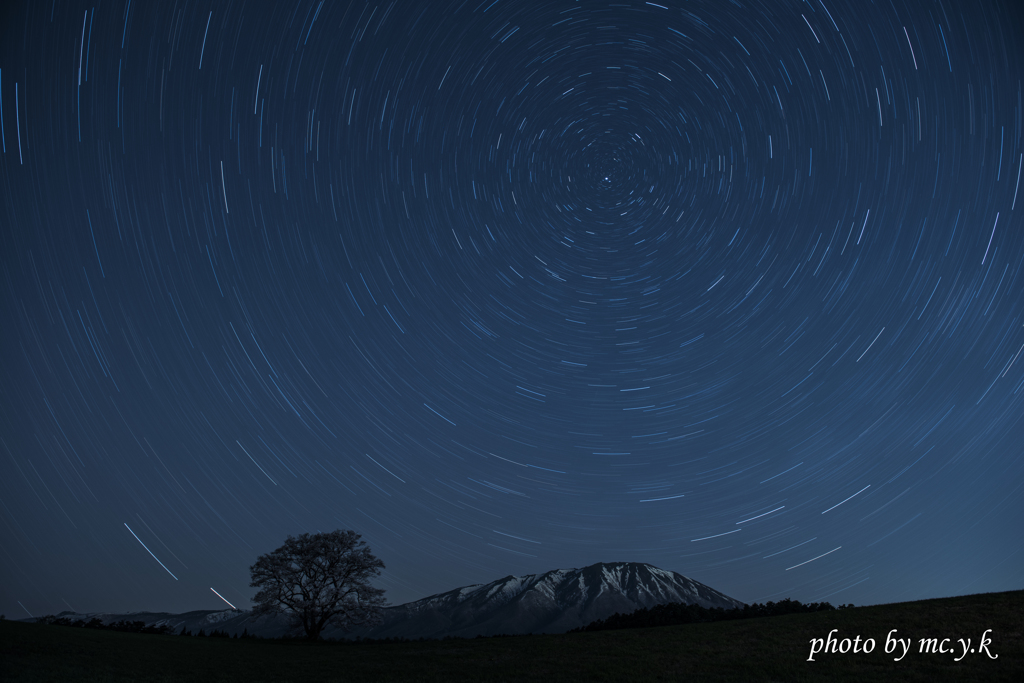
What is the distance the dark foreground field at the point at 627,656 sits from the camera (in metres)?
16.1

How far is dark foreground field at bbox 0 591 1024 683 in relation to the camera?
1611cm

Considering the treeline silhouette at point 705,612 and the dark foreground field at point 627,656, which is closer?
the dark foreground field at point 627,656

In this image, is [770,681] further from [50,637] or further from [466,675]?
[50,637]

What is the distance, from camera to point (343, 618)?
4159cm

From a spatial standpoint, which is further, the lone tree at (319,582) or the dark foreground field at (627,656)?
the lone tree at (319,582)

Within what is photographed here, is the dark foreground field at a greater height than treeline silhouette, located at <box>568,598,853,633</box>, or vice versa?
treeline silhouette, located at <box>568,598,853,633</box>

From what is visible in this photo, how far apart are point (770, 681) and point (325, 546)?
36.3 metres

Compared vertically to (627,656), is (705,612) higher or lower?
higher

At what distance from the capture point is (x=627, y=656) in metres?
20.0

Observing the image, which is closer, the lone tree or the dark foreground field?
the dark foreground field

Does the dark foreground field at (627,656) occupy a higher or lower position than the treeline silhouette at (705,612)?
lower

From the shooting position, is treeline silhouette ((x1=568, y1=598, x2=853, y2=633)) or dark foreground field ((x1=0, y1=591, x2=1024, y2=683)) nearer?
dark foreground field ((x1=0, y1=591, x2=1024, y2=683))

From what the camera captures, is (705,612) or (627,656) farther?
(705,612)

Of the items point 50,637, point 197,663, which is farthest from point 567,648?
point 50,637
